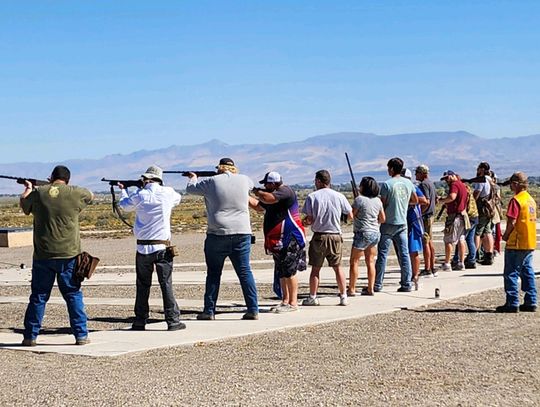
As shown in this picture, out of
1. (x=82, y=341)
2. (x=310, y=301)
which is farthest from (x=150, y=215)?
(x=310, y=301)

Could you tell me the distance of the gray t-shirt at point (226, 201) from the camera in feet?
40.7

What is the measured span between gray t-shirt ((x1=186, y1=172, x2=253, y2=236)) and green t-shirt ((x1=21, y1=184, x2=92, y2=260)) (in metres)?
1.82

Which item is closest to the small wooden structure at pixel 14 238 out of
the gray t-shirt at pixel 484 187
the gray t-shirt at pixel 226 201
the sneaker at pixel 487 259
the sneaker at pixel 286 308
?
→ the sneaker at pixel 487 259

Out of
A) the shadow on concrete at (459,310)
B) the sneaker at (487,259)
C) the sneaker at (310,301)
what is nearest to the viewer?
the shadow on concrete at (459,310)

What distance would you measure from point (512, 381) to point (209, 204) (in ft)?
15.9

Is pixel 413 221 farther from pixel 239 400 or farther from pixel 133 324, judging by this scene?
pixel 239 400

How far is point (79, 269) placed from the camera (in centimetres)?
1090

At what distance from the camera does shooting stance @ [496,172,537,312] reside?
13.1 metres

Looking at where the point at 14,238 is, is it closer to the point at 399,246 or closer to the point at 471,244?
the point at 471,244

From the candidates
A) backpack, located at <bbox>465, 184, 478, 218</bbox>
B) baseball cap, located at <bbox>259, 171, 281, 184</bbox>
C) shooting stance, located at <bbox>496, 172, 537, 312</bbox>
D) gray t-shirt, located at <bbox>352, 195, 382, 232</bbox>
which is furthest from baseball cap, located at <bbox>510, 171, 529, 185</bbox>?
backpack, located at <bbox>465, 184, 478, 218</bbox>

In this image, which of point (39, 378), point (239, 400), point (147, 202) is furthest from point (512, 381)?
point (147, 202)

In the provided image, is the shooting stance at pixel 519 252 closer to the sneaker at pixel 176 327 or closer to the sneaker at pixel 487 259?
the sneaker at pixel 176 327

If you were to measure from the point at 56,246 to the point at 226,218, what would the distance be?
228cm

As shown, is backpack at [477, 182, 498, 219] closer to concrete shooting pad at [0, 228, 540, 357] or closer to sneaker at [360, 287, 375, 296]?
concrete shooting pad at [0, 228, 540, 357]
